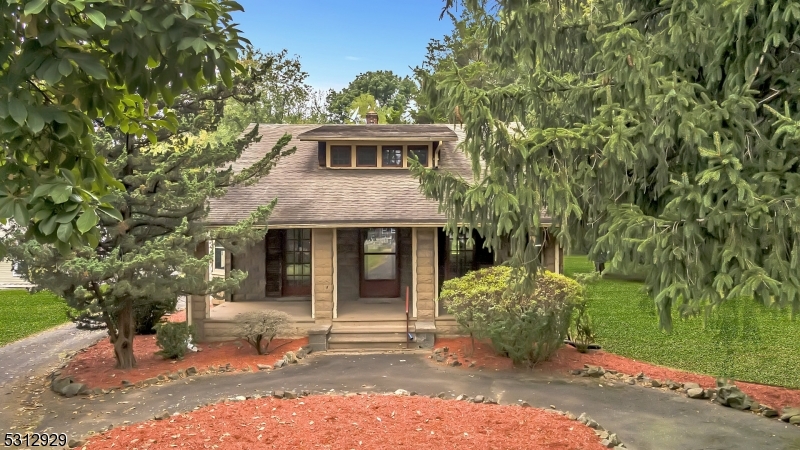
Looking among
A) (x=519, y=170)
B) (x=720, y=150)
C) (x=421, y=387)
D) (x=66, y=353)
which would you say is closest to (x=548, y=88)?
(x=519, y=170)

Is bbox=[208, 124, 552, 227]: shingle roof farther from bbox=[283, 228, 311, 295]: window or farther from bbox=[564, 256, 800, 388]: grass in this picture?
bbox=[564, 256, 800, 388]: grass

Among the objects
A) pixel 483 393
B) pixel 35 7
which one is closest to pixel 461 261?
pixel 483 393

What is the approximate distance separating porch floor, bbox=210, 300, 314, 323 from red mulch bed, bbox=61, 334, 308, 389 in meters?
0.72

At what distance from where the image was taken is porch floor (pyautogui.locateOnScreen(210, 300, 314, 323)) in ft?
42.2

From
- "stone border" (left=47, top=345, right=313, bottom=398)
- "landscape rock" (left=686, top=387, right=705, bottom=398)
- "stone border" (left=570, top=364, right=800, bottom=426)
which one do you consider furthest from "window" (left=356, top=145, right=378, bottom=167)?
"landscape rock" (left=686, top=387, right=705, bottom=398)

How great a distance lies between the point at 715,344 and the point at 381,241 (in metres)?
8.73

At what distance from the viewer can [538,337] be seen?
32.7ft

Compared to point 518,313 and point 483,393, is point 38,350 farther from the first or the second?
point 518,313

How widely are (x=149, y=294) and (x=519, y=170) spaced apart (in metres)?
6.58

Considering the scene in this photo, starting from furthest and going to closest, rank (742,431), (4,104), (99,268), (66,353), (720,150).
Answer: (66,353), (99,268), (742,431), (720,150), (4,104)

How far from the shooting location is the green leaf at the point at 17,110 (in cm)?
257

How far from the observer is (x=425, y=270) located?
500 inches

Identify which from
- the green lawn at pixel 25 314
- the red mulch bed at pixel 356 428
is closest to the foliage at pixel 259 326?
the red mulch bed at pixel 356 428

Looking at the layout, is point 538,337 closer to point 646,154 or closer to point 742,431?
point 742,431
